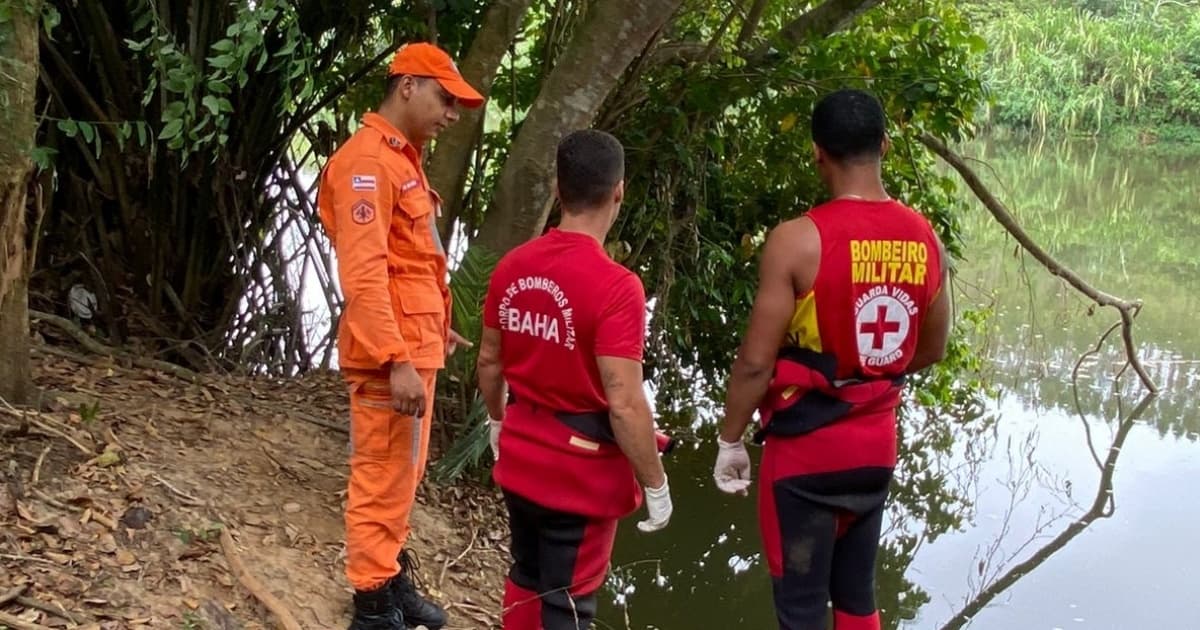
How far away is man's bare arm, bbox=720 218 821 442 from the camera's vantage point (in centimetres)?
244

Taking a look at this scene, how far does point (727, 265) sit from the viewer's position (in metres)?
5.50

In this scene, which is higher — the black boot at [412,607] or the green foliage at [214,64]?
the green foliage at [214,64]

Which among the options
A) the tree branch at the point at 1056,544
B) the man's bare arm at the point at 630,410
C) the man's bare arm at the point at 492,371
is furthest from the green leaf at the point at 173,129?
the tree branch at the point at 1056,544

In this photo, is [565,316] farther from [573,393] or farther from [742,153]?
[742,153]

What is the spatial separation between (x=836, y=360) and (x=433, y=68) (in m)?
1.33

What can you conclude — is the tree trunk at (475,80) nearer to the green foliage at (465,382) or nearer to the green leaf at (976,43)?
the green foliage at (465,382)

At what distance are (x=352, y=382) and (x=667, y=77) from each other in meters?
2.62

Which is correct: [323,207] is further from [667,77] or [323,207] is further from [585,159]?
[667,77]

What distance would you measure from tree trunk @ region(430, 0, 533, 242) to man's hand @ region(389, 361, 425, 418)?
139cm

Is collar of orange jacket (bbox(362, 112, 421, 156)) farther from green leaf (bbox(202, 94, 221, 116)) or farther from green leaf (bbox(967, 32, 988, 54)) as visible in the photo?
green leaf (bbox(967, 32, 988, 54))

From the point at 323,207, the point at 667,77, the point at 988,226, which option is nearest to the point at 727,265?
the point at 667,77

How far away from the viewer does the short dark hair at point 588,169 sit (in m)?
2.43

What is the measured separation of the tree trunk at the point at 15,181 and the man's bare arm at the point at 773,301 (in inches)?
85.5

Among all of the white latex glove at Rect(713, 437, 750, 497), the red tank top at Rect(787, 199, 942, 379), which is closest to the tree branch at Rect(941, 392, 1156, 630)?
the white latex glove at Rect(713, 437, 750, 497)
